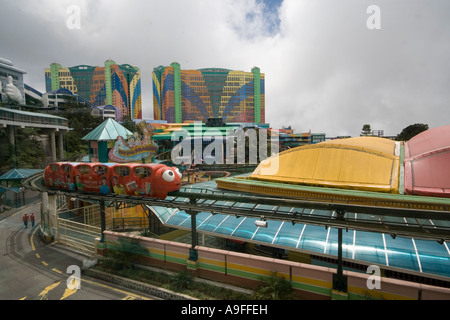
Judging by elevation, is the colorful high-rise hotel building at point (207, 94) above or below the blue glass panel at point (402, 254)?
above

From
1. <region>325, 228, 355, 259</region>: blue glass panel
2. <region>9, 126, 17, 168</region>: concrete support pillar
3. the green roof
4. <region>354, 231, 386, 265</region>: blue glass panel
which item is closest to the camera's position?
<region>354, 231, 386, 265</region>: blue glass panel

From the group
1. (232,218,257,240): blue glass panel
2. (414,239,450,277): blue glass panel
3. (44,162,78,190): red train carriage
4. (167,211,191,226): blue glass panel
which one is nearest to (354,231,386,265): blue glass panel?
(414,239,450,277): blue glass panel

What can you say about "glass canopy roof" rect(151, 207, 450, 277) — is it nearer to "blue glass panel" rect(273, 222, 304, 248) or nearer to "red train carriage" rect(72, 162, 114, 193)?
"blue glass panel" rect(273, 222, 304, 248)

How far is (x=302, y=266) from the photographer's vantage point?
10664 millimetres

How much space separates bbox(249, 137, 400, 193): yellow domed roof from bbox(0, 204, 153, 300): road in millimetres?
11898

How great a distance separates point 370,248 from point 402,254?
3.80 ft

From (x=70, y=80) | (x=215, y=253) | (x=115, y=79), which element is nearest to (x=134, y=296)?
(x=215, y=253)

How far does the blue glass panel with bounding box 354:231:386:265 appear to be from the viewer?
10453 millimetres

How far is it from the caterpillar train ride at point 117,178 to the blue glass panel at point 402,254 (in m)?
10.3

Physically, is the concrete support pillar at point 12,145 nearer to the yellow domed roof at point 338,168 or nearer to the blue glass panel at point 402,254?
the yellow domed roof at point 338,168

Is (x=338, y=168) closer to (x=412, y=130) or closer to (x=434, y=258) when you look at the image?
(x=434, y=258)

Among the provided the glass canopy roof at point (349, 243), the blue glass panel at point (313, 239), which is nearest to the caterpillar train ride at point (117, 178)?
the glass canopy roof at point (349, 243)

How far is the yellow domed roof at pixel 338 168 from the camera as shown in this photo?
15227mm

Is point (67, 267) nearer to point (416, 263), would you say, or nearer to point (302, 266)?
point (302, 266)
